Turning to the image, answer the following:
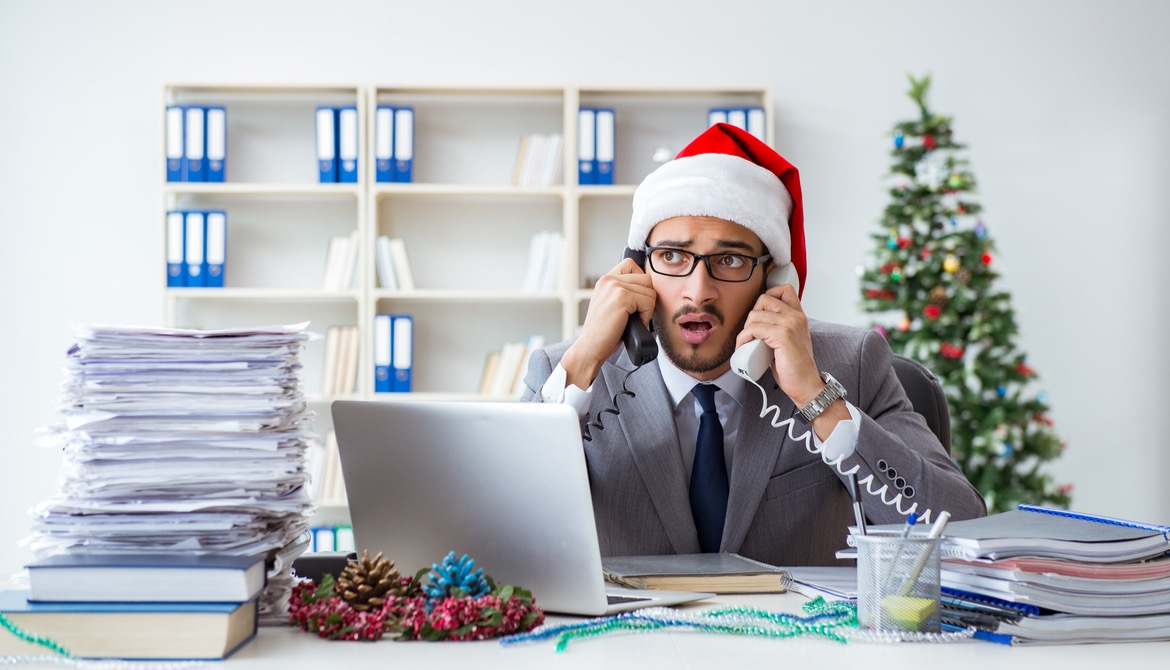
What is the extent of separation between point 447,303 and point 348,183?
2.10ft

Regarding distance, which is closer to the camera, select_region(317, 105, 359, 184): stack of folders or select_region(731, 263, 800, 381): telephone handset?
select_region(731, 263, 800, 381): telephone handset

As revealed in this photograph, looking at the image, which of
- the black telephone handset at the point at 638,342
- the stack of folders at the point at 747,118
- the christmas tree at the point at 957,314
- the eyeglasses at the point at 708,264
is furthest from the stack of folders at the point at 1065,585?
the stack of folders at the point at 747,118

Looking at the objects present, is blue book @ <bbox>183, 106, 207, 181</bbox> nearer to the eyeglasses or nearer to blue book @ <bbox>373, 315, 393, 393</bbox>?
blue book @ <bbox>373, 315, 393, 393</bbox>

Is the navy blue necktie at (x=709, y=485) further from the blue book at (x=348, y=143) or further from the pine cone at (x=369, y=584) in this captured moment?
the blue book at (x=348, y=143)

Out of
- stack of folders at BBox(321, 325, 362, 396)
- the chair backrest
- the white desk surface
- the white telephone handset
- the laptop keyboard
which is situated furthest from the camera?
stack of folders at BBox(321, 325, 362, 396)

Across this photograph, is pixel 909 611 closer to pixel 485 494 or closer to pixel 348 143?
pixel 485 494

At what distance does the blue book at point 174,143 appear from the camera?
4.00 meters

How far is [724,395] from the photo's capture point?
1897 mm

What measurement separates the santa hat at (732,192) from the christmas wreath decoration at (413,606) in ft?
3.37

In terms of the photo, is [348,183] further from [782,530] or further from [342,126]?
[782,530]

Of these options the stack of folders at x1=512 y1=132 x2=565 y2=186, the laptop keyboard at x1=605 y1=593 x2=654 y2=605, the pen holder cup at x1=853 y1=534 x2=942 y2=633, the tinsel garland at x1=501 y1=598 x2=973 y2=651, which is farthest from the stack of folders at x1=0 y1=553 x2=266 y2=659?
the stack of folders at x1=512 y1=132 x2=565 y2=186

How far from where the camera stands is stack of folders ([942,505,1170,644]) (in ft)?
3.29

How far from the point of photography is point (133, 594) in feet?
2.99

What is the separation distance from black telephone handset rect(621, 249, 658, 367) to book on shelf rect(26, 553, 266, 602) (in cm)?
97
